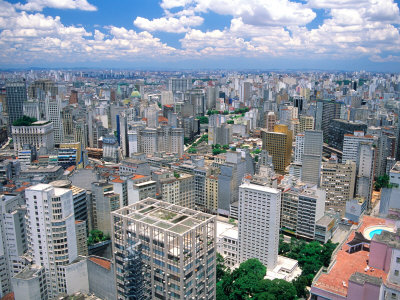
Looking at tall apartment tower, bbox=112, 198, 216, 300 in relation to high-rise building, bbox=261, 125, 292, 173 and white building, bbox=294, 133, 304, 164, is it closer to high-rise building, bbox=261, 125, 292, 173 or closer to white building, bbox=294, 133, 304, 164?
high-rise building, bbox=261, 125, 292, 173

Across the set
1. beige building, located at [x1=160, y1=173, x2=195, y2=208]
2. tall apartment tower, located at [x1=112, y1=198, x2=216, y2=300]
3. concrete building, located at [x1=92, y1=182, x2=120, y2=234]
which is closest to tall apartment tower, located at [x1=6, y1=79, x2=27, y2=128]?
beige building, located at [x1=160, y1=173, x2=195, y2=208]

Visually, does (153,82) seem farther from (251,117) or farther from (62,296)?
(62,296)

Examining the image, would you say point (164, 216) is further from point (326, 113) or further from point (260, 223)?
point (326, 113)

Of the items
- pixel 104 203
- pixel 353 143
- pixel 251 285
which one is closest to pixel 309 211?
pixel 251 285

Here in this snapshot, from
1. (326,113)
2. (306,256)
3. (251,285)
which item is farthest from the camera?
(326,113)

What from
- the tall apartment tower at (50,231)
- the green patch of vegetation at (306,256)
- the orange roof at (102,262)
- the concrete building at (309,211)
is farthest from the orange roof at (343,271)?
the tall apartment tower at (50,231)
